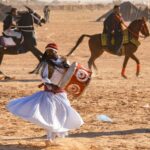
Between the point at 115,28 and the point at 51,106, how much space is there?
10.4 metres

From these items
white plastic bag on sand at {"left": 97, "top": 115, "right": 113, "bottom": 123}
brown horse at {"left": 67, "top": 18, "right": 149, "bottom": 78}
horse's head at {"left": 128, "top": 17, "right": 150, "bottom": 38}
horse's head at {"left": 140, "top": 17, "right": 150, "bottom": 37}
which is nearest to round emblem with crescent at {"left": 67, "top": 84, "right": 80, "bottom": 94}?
white plastic bag on sand at {"left": 97, "top": 115, "right": 113, "bottom": 123}

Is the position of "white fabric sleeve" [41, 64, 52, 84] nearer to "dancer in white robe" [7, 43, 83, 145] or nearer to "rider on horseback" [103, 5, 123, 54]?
"dancer in white robe" [7, 43, 83, 145]

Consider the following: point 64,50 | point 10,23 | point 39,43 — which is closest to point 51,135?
point 10,23

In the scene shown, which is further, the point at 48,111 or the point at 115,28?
the point at 115,28

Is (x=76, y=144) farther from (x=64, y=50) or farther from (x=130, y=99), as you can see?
(x=64, y=50)

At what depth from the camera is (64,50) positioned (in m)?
29.1

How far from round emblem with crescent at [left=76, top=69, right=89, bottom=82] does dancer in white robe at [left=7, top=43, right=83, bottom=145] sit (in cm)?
22

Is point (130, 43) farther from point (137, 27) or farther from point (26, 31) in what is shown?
point (26, 31)

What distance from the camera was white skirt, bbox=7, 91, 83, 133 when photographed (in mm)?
9172

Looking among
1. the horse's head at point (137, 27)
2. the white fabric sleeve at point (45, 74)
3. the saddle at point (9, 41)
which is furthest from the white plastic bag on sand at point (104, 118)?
the horse's head at point (137, 27)

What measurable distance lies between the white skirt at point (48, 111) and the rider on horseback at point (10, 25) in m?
9.50

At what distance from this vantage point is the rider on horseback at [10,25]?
18750mm

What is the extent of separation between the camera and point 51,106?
365 inches

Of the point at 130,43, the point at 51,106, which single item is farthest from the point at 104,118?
the point at 130,43
